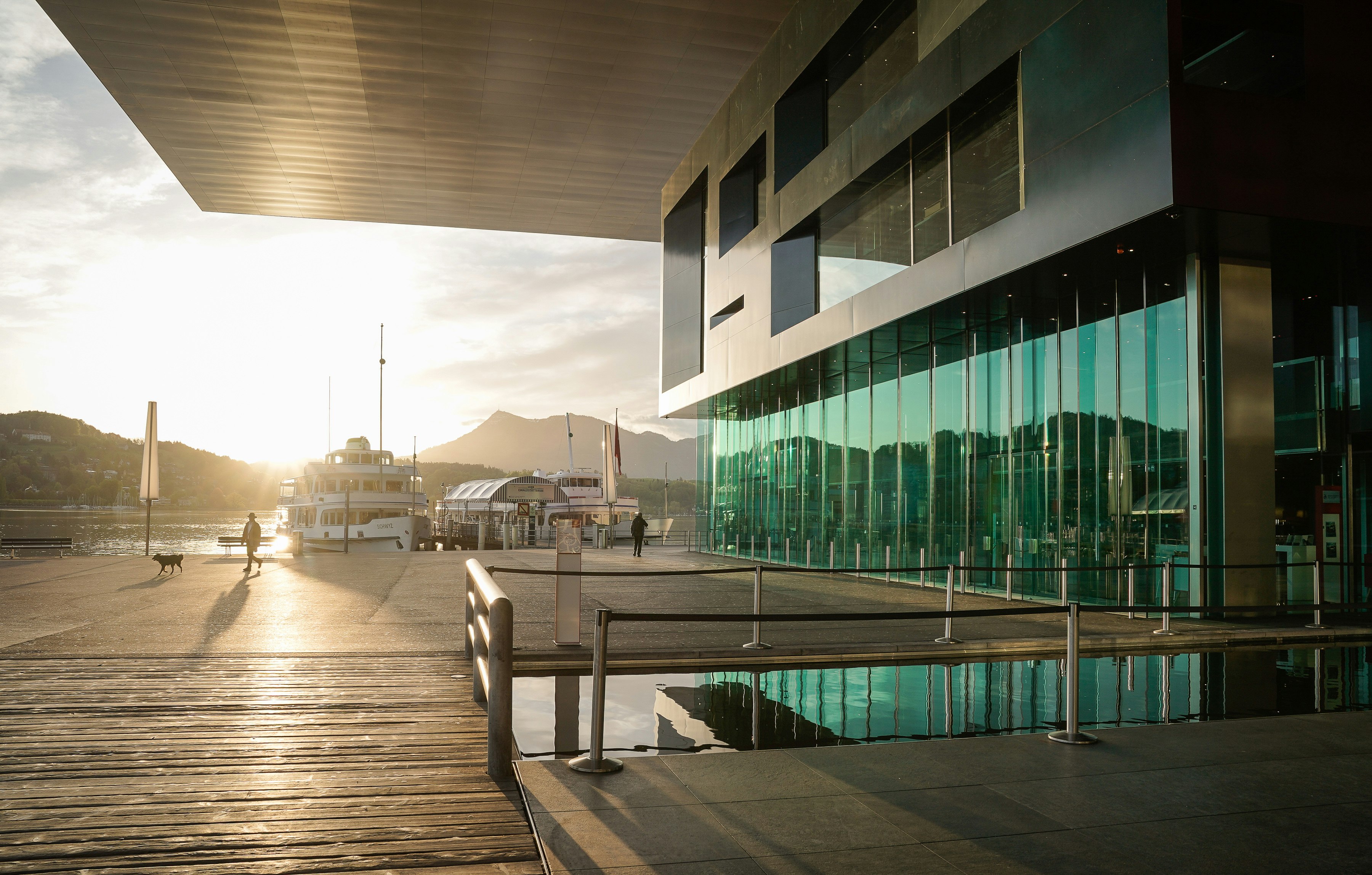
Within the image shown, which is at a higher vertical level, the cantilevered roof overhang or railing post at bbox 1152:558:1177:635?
the cantilevered roof overhang

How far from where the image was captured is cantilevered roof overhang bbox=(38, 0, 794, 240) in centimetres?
2250

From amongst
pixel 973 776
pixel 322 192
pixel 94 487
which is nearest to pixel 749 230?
pixel 322 192

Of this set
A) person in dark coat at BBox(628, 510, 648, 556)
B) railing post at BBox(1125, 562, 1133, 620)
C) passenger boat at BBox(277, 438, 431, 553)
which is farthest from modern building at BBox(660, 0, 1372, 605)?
passenger boat at BBox(277, 438, 431, 553)

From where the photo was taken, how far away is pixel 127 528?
336 ft

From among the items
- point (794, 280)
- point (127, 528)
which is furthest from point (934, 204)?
point (127, 528)

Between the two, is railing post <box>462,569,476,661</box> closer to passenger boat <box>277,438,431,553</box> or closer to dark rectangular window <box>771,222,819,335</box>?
dark rectangular window <box>771,222,819,335</box>

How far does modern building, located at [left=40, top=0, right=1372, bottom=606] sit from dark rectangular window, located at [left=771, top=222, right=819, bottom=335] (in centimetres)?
10

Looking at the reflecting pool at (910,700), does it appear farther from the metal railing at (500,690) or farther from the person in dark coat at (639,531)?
the person in dark coat at (639,531)

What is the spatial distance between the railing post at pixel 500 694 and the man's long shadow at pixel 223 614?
5851mm

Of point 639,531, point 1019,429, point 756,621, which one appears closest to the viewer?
point 756,621

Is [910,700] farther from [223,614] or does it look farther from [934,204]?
[934,204]

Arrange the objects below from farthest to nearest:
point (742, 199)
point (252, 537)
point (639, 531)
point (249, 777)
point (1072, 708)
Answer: point (639, 531)
point (742, 199)
point (252, 537)
point (1072, 708)
point (249, 777)

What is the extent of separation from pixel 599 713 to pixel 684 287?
28086mm

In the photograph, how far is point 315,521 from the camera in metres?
52.0
